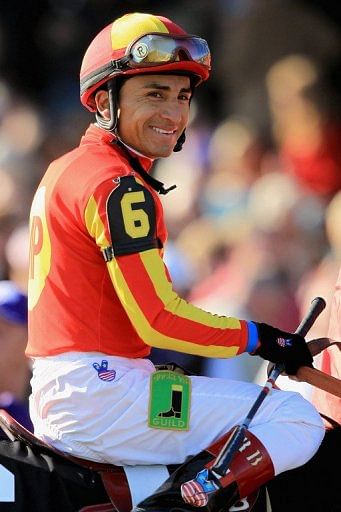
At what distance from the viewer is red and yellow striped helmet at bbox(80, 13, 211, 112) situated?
14.0ft

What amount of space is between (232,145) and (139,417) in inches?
182

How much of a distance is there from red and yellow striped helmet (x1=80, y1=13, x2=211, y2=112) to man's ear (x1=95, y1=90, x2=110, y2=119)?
0.03 m

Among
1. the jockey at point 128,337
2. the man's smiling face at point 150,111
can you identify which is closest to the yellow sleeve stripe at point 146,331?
the jockey at point 128,337

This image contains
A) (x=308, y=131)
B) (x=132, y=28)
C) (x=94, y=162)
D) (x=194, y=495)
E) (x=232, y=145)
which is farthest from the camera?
(x=232, y=145)

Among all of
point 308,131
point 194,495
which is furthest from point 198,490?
point 308,131

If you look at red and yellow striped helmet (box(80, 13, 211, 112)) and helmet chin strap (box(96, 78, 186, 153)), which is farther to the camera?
helmet chin strap (box(96, 78, 186, 153))

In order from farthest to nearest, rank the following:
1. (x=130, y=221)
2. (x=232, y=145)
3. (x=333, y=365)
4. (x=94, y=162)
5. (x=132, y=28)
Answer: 1. (x=232, y=145)
2. (x=333, y=365)
3. (x=132, y=28)
4. (x=94, y=162)
5. (x=130, y=221)

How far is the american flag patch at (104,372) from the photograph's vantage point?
412 cm

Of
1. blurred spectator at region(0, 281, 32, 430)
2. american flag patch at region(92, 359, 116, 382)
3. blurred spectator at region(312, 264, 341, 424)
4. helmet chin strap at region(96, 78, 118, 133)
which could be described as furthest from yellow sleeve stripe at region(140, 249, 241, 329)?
blurred spectator at region(0, 281, 32, 430)

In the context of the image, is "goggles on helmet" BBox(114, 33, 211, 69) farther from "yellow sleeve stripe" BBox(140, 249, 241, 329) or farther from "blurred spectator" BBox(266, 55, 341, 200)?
"blurred spectator" BBox(266, 55, 341, 200)

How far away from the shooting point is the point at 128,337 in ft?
13.9

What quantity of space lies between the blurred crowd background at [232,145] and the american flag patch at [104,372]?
1.61m

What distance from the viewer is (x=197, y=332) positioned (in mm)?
4117

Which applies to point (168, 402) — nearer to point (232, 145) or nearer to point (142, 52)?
point (142, 52)
